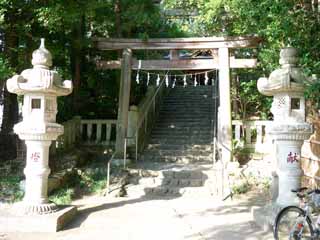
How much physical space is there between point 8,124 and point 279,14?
26.8 feet

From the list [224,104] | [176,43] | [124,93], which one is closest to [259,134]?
[224,104]

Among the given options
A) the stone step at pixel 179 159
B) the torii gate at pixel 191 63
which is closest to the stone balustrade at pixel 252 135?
the torii gate at pixel 191 63

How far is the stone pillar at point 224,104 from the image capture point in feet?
44.0

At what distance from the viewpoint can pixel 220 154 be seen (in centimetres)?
1348

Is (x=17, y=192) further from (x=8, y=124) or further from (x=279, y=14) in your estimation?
(x=279, y=14)

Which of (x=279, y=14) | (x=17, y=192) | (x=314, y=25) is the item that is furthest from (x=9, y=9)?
(x=314, y=25)

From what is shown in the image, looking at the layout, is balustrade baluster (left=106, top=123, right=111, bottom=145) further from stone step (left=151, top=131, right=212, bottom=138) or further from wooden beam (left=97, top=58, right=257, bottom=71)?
wooden beam (left=97, top=58, right=257, bottom=71)

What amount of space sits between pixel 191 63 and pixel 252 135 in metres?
3.31

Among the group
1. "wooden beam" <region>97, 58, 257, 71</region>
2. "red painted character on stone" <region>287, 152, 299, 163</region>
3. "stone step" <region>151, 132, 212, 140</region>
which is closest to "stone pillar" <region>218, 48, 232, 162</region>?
"wooden beam" <region>97, 58, 257, 71</region>

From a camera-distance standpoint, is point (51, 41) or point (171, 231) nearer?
point (171, 231)

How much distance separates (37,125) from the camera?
848cm

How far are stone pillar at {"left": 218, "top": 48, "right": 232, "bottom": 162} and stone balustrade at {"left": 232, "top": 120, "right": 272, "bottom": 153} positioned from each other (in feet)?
3.74

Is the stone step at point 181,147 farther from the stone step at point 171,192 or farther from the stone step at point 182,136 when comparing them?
the stone step at point 171,192

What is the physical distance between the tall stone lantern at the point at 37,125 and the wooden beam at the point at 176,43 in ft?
17.3
